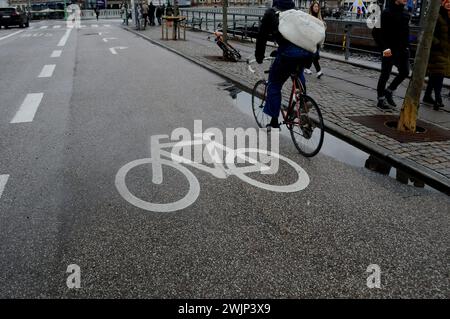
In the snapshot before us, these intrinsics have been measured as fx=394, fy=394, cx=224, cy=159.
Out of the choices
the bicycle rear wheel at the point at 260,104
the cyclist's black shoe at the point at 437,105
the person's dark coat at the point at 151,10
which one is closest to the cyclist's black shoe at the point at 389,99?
the cyclist's black shoe at the point at 437,105

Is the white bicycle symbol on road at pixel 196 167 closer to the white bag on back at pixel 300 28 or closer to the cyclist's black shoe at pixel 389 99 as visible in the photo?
the white bag on back at pixel 300 28

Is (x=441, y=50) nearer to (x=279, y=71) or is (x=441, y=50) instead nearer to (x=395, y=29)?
(x=395, y=29)

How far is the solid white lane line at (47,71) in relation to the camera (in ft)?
37.3

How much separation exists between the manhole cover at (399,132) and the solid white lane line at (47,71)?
882 cm

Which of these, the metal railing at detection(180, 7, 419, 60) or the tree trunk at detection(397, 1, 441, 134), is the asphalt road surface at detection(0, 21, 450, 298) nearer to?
the tree trunk at detection(397, 1, 441, 134)

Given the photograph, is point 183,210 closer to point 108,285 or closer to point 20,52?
point 108,285

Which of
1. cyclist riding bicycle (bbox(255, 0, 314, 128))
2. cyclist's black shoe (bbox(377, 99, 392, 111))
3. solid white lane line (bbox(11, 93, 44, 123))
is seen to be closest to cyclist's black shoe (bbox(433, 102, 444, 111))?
cyclist's black shoe (bbox(377, 99, 392, 111))

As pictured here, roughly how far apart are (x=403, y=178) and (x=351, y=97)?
3920 mm

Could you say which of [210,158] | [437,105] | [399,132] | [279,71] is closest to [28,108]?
[210,158]

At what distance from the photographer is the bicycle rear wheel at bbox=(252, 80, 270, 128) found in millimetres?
6311

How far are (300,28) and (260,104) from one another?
200 cm

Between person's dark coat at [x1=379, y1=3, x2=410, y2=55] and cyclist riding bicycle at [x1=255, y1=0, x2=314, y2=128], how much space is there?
2574mm
